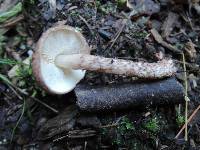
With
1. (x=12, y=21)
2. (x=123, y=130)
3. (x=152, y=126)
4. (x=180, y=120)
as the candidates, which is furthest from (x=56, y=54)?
(x=180, y=120)

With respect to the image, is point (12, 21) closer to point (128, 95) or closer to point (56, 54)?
point (56, 54)

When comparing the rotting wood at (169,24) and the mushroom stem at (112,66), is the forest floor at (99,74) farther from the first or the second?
the mushroom stem at (112,66)

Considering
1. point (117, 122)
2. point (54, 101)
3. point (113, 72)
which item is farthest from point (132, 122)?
point (54, 101)

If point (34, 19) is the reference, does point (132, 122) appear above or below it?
below

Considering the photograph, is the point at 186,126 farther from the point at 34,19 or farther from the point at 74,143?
the point at 34,19

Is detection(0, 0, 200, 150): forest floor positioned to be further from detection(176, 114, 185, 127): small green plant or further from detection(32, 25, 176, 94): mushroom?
detection(32, 25, 176, 94): mushroom

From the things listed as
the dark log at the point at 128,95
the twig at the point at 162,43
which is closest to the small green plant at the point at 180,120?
the dark log at the point at 128,95

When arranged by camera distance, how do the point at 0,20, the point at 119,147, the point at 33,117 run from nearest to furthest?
1. the point at 119,147
2. the point at 33,117
3. the point at 0,20

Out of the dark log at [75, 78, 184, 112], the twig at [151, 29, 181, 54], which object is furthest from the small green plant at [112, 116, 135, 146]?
the twig at [151, 29, 181, 54]
